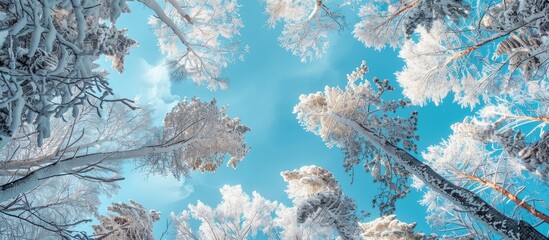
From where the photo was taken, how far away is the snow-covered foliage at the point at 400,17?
19.3 ft

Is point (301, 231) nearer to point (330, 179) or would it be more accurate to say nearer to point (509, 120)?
point (330, 179)

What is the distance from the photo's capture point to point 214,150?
9727 millimetres

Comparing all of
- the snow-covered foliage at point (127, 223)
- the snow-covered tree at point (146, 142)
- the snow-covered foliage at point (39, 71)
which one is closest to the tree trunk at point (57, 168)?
the snow-covered tree at point (146, 142)

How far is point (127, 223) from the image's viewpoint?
26.3ft

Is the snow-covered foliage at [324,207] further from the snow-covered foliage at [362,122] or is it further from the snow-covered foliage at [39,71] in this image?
the snow-covered foliage at [39,71]

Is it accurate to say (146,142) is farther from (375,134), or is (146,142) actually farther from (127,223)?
(375,134)

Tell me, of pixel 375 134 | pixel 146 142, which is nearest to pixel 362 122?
pixel 375 134

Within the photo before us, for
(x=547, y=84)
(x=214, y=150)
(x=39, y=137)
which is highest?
(x=547, y=84)

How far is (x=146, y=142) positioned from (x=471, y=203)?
6.76 metres

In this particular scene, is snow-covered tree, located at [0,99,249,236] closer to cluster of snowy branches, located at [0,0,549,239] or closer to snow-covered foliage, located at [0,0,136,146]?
cluster of snowy branches, located at [0,0,549,239]

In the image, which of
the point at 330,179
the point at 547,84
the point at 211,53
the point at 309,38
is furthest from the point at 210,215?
the point at 547,84

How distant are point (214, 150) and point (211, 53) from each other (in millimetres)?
3498

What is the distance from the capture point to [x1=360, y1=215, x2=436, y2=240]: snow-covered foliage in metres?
8.41

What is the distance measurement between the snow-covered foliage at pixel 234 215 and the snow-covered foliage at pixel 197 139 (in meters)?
1.37
